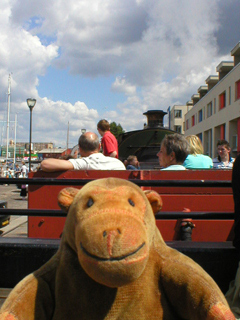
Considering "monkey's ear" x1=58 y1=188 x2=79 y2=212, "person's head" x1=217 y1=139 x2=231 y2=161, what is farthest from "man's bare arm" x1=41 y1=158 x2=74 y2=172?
"person's head" x1=217 y1=139 x2=231 y2=161

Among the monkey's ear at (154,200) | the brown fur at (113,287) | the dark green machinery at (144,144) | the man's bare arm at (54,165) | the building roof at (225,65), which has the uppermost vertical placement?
the building roof at (225,65)

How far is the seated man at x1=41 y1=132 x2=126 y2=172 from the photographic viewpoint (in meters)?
3.61

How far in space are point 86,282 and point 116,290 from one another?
0.16 meters

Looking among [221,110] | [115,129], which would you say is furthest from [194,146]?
[115,129]

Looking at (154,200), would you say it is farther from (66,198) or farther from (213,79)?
(213,79)

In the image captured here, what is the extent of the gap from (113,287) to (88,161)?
2.35m

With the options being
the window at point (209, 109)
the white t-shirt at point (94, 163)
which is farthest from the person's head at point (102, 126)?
the window at point (209, 109)

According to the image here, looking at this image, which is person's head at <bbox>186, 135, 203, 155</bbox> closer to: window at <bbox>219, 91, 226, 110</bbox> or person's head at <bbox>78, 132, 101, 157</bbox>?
→ person's head at <bbox>78, 132, 101, 157</bbox>

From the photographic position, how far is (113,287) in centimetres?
166

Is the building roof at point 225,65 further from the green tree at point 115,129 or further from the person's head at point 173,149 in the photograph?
the person's head at point 173,149

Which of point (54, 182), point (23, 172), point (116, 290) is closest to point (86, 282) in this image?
point (116, 290)

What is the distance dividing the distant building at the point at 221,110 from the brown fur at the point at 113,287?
2620cm

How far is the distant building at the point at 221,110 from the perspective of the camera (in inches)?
1200

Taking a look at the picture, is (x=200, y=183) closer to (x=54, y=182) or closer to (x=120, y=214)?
(x=54, y=182)
